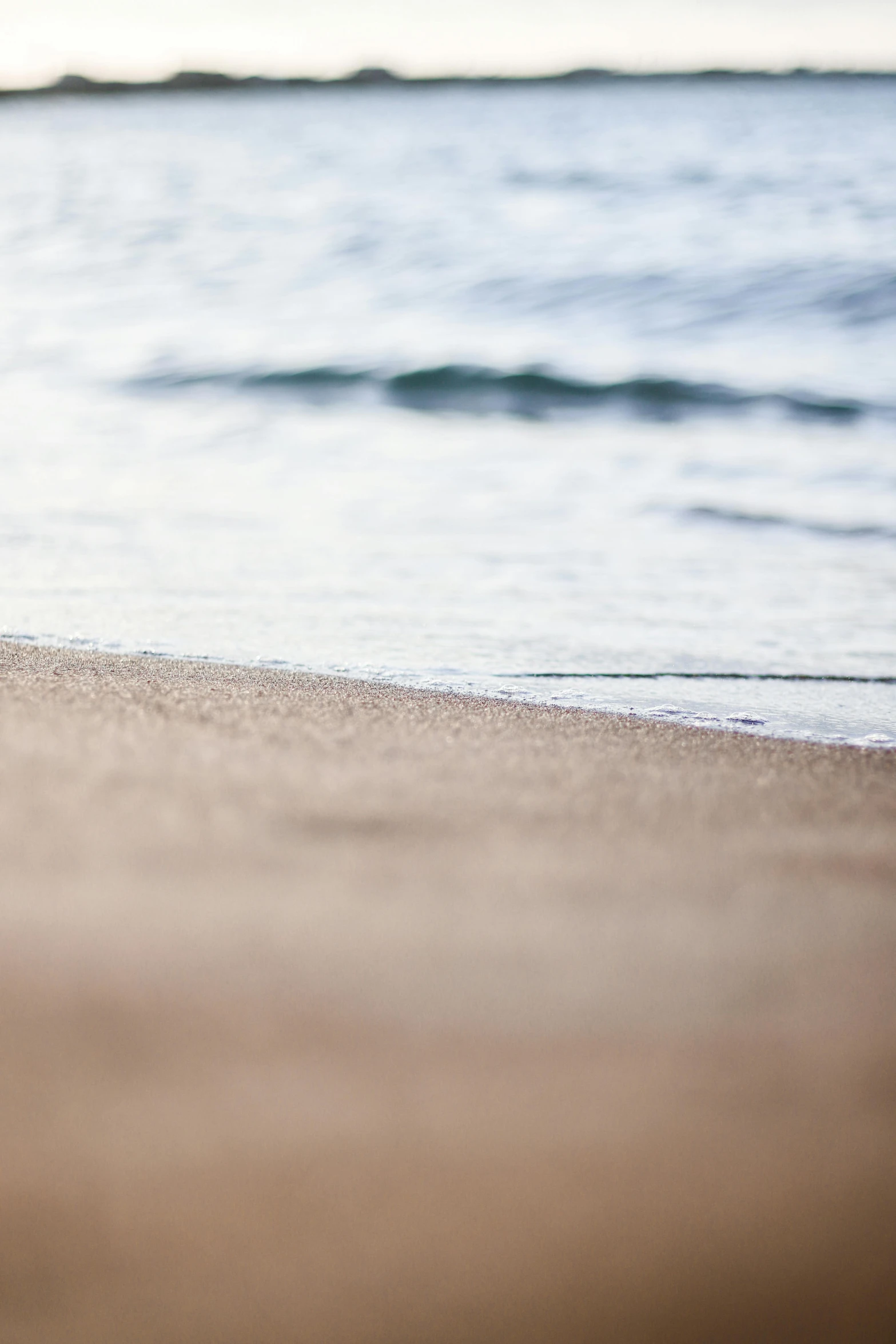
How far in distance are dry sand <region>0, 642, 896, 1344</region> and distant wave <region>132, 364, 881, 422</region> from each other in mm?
5403

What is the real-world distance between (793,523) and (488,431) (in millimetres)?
2520

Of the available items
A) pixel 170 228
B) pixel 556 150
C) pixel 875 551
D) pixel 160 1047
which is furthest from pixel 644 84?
pixel 160 1047

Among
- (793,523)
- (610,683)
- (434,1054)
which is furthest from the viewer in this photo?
(793,523)

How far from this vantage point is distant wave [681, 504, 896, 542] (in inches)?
150

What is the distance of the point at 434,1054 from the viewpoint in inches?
33.3

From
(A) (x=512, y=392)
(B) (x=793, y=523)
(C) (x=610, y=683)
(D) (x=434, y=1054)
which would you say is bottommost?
(A) (x=512, y=392)

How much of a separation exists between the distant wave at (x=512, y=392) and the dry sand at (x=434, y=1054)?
540 centimetres

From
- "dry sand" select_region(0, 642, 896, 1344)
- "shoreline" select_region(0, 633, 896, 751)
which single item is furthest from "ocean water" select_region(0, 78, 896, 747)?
"dry sand" select_region(0, 642, 896, 1344)

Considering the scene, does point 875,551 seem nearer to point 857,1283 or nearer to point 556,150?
Answer: point 857,1283

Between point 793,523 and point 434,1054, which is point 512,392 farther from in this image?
point 434,1054

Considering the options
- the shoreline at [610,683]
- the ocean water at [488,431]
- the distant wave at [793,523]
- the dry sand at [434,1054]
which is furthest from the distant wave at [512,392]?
the dry sand at [434,1054]

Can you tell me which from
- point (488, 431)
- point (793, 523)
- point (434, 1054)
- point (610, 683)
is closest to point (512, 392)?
point (488, 431)

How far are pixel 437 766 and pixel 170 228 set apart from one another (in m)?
14.7

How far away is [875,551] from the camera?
361cm
